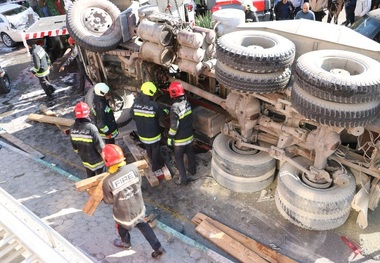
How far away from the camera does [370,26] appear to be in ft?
17.6

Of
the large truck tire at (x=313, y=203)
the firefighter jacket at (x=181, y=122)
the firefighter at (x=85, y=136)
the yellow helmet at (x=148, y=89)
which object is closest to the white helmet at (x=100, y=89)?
the firefighter at (x=85, y=136)

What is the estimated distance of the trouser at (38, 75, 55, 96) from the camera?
23.5 ft

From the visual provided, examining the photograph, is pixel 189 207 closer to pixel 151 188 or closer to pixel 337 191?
pixel 151 188

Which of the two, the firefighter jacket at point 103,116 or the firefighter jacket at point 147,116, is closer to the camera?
the firefighter jacket at point 147,116

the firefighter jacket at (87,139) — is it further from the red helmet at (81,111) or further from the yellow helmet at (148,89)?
the yellow helmet at (148,89)

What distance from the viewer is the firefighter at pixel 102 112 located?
4.89 m

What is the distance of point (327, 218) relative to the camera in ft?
12.5

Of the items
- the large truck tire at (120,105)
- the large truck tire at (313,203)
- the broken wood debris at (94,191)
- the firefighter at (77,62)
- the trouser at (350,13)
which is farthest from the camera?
the trouser at (350,13)

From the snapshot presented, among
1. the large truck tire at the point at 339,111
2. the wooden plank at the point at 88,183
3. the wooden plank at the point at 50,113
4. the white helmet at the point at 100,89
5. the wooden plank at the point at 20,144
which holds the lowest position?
the wooden plank at the point at 20,144

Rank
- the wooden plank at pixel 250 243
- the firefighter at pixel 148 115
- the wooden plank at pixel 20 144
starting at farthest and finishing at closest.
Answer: the wooden plank at pixel 20 144 < the firefighter at pixel 148 115 < the wooden plank at pixel 250 243

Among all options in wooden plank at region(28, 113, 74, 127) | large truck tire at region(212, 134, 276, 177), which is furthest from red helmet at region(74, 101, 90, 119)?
wooden plank at region(28, 113, 74, 127)

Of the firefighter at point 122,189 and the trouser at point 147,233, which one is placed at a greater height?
the firefighter at point 122,189

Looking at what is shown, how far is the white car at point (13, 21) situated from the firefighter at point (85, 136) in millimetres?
7196

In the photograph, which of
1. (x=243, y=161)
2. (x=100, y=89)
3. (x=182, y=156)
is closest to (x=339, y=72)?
(x=243, y=161)
